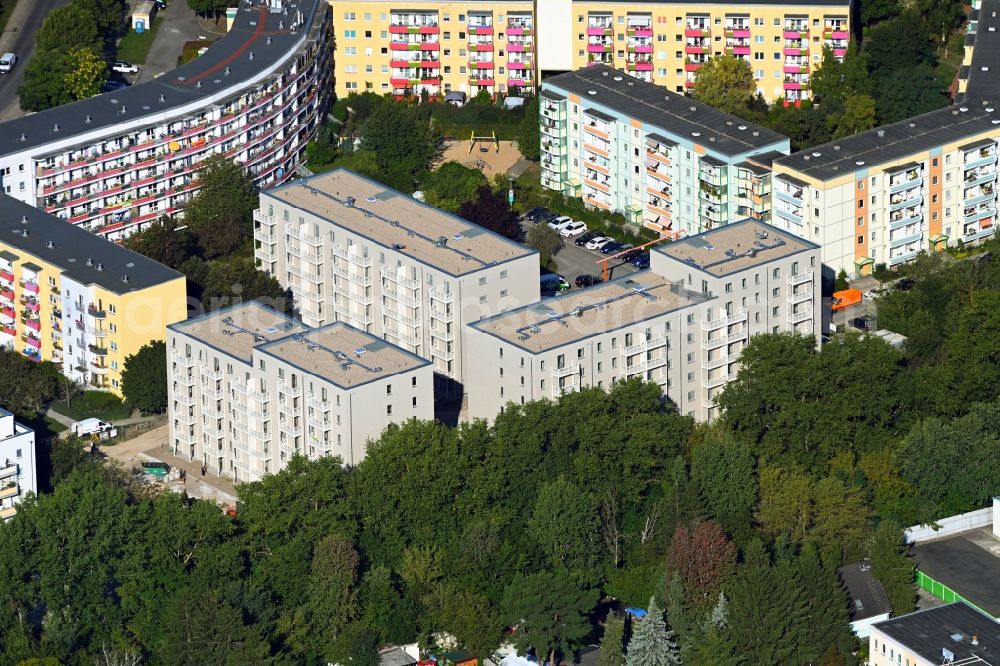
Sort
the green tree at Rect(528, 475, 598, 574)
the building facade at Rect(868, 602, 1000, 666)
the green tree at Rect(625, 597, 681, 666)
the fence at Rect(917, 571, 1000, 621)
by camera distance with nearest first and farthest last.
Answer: the building facade at Rect(868, 602, 1000, 666) < the green tree at Rect(625, 597, 681, 666) < the fence at Rect(917, 571, 1000, 621) < the green tree at Rect(528, 475, 598, 574)

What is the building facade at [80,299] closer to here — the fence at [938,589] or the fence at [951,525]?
the fence at [951,525]

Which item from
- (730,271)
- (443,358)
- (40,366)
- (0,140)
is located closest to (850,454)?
(730,271)

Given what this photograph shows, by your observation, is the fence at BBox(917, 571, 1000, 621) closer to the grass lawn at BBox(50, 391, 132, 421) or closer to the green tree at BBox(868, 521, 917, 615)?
the green tree at BBox(868, 521, 917, 615)

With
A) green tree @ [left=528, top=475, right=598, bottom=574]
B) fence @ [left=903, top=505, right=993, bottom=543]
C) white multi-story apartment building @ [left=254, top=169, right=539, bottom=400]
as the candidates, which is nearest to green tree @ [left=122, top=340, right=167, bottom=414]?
white multi-story apartment building @ [left=254, top=169, right=539, bottom=400]

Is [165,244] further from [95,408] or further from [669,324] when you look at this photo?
[669,324]

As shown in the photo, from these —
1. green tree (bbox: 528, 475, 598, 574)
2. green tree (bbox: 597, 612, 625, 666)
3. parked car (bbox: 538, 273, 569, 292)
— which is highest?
parked car (bbox: 538, 273, 569, 292)

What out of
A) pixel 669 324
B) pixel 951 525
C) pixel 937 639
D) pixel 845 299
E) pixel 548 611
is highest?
pixel 669 324

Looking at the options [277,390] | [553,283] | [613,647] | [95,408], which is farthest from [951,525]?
[95,408]

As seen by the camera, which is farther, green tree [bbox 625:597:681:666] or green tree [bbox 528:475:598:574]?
green tree [bbox 528:475:598:574]
